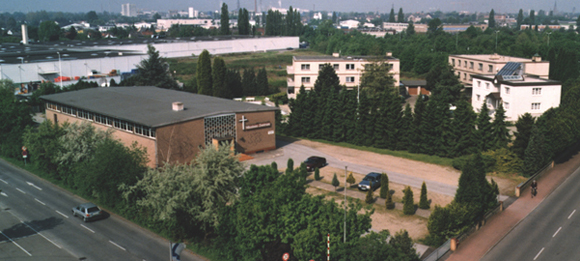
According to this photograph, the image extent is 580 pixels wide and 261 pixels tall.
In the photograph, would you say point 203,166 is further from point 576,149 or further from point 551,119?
point 576,149

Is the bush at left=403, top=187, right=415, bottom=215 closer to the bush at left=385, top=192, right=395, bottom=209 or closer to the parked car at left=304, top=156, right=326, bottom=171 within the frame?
the bush at left=385, top=192, right=395, bottom=209

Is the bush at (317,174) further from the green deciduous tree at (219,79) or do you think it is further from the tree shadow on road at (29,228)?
the green deciduous tree at (219,79)

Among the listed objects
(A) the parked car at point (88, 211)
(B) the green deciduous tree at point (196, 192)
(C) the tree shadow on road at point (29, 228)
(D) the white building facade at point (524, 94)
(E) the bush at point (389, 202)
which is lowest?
(C) the tree shadow on road at point (29, 228)

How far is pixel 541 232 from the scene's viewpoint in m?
31.5

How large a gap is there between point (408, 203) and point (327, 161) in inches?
556

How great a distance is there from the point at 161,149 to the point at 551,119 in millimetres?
35374

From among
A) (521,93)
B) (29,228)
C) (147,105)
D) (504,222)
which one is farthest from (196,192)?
(521,93)

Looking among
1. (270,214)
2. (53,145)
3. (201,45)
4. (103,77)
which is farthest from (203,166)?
(201,45)

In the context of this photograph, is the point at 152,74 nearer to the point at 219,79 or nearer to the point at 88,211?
the point at 219,79

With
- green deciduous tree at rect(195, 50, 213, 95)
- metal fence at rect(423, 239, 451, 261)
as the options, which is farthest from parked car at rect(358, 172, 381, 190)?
green deciduous tree at rect(195, 50, 213, 95)

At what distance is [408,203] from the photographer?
35.0 metres

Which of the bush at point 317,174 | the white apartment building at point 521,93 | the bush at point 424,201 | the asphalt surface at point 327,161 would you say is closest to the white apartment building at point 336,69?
the white apartment building at point 521,93

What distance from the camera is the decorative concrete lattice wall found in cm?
4532

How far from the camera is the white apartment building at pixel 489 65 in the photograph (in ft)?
255
